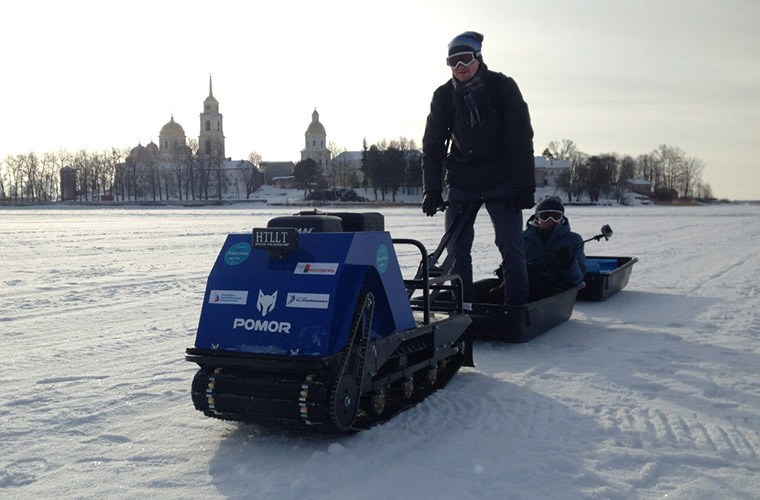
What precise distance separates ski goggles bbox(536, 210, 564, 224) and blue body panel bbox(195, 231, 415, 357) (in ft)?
13.4

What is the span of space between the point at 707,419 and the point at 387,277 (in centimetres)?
197

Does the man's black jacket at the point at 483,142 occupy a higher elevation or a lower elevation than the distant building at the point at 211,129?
lower

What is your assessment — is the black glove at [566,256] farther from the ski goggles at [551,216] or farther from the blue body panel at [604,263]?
the blue body panel at [604,263]

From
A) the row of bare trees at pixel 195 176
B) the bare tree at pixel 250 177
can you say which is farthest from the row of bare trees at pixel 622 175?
the bare tree at pixel 250 177

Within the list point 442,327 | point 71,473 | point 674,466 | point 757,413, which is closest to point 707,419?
point 757,413

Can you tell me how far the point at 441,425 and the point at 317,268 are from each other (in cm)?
112

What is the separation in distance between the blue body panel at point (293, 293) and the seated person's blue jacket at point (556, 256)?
146 inches

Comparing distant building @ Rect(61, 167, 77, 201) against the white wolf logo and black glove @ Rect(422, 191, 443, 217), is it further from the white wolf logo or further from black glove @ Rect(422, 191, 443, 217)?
the white wolf logo

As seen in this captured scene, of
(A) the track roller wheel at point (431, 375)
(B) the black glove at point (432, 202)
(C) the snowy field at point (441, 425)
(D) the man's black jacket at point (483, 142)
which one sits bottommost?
(C) the snowy field at point (441, 425)

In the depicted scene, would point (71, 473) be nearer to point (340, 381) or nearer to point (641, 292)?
point (340, 381)

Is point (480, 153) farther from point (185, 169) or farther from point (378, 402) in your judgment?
point (185, 169)

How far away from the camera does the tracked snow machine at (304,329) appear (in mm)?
3395

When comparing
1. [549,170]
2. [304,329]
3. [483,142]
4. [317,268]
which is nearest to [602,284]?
[483,142]

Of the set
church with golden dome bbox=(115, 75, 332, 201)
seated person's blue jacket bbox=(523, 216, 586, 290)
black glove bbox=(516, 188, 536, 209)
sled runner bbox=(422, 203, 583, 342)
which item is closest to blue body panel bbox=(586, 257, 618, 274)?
seated person's blue jacket bbox=(523, 216, 586, 290)
